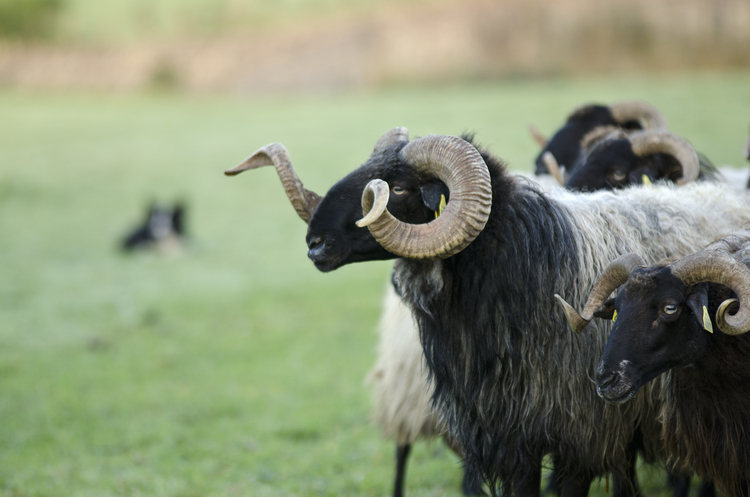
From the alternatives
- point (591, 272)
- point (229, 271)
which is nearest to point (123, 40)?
point (229, 271)

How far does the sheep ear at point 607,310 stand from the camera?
3480 millimetres

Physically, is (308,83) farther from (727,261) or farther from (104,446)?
(727,261)

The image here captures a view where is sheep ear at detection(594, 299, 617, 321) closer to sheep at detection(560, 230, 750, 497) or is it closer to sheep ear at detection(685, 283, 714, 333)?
sheep at detection(560, 230, 750, 497)

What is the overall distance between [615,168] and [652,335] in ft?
7.09

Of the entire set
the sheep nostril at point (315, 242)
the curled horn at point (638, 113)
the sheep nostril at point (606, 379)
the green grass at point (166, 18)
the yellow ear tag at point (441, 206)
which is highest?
the green grass at point (166, 18)

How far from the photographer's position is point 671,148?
5.07 metres

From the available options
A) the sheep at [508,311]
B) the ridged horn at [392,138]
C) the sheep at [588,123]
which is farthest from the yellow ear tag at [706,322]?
the sheep at [588,123]

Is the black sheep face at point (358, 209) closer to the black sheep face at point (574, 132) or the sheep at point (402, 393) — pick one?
the sheep at point (402, 393)

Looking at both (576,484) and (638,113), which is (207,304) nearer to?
(638,113)

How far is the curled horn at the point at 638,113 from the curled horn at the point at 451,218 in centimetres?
344

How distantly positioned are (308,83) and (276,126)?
7082 millimetres

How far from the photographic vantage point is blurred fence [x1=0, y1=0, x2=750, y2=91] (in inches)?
1092

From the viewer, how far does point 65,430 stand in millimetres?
7039

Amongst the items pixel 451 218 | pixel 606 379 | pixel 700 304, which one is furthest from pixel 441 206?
pixel 700 304
